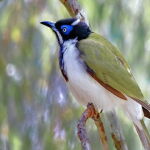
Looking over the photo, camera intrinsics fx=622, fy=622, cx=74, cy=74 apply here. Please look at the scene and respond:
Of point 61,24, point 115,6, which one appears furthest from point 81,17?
point 115,6

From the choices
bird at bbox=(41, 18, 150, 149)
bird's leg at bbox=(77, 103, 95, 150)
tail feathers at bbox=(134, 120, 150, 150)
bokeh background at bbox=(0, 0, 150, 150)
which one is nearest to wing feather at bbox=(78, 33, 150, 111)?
bird at bbox=(41, 18, 150, 149)

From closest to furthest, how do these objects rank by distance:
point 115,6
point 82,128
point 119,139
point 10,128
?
point 82,128 < point 119,139 < point 10,128 < point 115,6

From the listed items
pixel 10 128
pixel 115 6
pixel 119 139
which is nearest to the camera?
pixel 119 139

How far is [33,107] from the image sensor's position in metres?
3.91

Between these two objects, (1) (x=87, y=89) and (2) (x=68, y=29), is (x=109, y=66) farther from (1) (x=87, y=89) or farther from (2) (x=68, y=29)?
(2) (x=68, y=29)

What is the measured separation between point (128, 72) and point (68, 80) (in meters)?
0.33

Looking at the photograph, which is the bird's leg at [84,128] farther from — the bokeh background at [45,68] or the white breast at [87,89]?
the bokeh background at [45,68]

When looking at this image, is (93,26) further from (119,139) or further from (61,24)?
(119,139)

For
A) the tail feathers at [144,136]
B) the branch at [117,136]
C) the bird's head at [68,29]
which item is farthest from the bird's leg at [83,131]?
the bird's head at [68,29]

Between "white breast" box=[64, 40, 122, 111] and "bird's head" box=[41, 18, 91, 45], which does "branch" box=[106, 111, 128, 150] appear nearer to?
"white breast" box=[64, 40, 122, 111]

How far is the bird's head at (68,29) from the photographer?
3287 mm

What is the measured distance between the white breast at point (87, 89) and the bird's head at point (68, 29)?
0.20 ft

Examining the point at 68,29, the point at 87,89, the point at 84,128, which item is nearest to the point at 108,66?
the point at 87,89

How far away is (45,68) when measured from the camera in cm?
400
